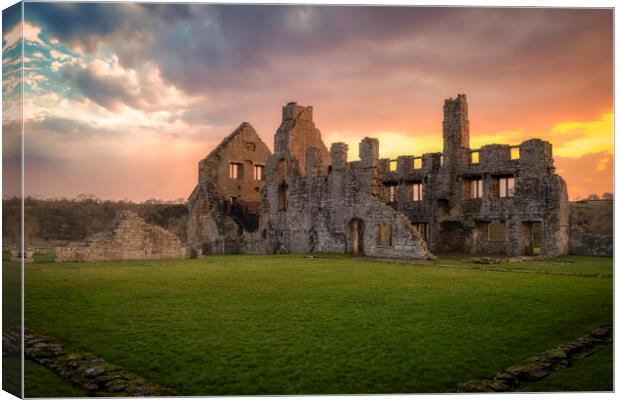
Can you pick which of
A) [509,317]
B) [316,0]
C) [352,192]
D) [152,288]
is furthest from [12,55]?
[352,192]

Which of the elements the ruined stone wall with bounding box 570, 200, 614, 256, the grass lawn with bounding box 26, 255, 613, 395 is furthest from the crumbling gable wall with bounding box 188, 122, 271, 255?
the grass lawn with bounding box 26, 255, 613, 395

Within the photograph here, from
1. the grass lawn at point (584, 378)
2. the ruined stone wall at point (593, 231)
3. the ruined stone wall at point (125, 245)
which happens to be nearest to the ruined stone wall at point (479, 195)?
the ruined stone wall at point (593, 231)

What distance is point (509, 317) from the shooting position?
921 centimetres

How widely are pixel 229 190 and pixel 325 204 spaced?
9016 mm

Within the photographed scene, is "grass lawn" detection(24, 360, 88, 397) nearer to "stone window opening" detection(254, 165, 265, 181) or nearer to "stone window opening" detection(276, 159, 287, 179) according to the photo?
"stone window opening" detection(276, 159, 287, 179)

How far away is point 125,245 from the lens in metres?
21.7

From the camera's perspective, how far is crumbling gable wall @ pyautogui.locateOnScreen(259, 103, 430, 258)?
24516 mm

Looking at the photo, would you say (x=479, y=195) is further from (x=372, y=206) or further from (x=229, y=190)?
(x=229, y=190)

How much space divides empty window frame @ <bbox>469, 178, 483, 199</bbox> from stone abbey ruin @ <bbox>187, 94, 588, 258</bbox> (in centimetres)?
6

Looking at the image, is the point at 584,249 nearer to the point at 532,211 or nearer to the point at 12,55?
the point at 532,211

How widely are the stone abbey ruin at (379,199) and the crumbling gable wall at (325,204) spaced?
0.18ft

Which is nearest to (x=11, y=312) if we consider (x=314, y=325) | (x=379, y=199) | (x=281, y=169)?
(x=314, y=325)

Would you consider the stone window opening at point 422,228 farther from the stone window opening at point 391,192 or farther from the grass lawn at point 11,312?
the grass lawn at point 11,312

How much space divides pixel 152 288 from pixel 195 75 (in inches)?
207
